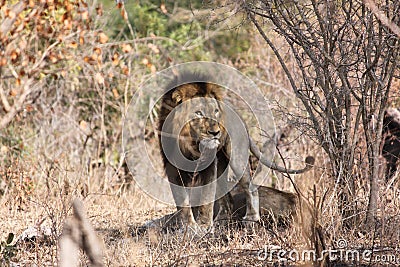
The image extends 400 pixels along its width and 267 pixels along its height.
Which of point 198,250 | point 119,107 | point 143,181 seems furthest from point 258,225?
point 119,107

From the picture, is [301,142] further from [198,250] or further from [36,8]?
[198,250]

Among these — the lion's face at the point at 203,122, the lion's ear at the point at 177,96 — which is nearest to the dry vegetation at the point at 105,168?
the lion's face at the point at 203,122

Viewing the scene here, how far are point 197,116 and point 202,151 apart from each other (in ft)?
1.11

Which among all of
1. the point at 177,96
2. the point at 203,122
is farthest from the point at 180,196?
the point at 177,96

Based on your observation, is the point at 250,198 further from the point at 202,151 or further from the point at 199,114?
the point at 199,114

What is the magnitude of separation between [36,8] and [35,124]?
139 inches

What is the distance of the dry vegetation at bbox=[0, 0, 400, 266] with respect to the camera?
4.84 metres

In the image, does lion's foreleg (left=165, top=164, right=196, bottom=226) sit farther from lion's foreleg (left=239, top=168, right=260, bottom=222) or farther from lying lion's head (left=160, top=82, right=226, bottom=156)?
lion's foreleg (left=239, top=168, right=260, bottom=222)

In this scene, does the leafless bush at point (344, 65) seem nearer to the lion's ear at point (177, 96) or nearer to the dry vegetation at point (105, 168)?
the dry vegetation at point (105, 168)

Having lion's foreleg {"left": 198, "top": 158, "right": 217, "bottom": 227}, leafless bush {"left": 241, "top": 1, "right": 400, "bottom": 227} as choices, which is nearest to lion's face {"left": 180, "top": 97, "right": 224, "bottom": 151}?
lion's foreleg {"left": 198, "top": 158, "right": 217, "bottom": 227}

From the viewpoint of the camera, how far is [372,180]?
→ 5.36m

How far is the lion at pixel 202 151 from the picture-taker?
19.6 feet

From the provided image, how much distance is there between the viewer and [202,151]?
5.88 m

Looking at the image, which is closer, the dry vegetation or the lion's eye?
the dry vegetation
